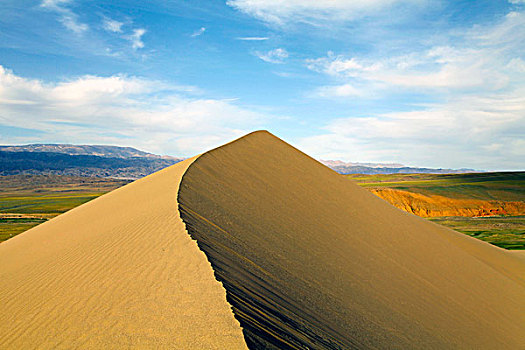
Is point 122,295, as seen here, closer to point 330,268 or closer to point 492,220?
point 330,268

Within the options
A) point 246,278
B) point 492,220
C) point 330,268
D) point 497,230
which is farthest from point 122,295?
point 492,220

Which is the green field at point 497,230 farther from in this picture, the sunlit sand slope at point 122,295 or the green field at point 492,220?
the sunlit sand slope at point 122,295

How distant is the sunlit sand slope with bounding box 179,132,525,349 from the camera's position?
530cm

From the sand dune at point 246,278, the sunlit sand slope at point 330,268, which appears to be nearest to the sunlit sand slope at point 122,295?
the sand dune at point 246,278

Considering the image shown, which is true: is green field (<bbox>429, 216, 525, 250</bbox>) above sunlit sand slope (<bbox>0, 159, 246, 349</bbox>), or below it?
below

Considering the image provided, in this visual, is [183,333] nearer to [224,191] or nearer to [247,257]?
[247,257]

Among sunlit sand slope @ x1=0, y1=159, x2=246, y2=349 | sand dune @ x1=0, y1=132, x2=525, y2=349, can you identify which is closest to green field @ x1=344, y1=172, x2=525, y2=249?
sand dune @ x1=0, y1=132, x2=525, y2=349

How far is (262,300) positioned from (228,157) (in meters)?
8.54

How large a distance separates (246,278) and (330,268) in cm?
272

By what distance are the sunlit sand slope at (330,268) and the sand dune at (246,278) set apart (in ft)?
0.12

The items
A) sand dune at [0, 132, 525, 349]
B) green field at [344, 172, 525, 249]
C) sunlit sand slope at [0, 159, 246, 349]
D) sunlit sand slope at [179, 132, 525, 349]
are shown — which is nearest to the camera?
sunlit sand slope at [0, 159, 246, 349]

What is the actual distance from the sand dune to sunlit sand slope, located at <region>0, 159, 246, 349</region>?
0.02 metres

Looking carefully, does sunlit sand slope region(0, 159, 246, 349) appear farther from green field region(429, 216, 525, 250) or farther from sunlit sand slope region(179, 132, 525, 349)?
green field region(429, 216, 525, 250)

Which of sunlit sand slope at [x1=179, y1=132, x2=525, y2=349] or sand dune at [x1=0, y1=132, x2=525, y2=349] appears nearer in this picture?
sand dune at [x1=0, y1=132, x2=525, y2=349]
